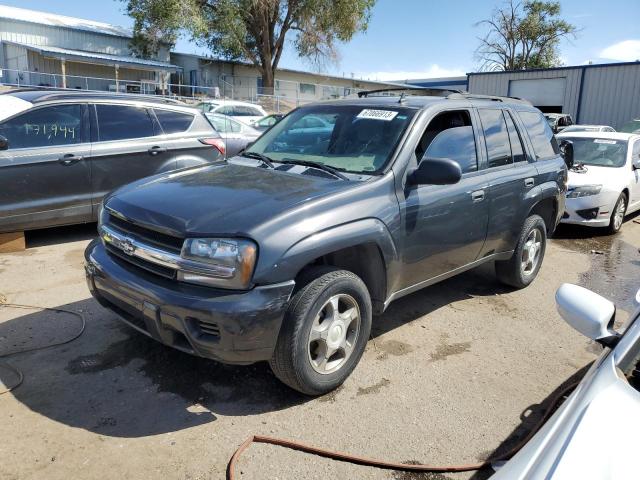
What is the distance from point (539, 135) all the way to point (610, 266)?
245 cm

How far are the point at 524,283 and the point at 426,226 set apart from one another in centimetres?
221

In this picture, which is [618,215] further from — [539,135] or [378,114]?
[378,114]

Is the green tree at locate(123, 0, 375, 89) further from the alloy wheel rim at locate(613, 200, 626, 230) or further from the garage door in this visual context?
the alloy wheel rim at locate(613, 200, 626, 230)

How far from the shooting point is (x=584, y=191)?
8094 millimetres

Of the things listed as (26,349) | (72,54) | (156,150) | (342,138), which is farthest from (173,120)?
(72,54)

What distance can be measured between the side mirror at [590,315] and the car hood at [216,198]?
4.94ft

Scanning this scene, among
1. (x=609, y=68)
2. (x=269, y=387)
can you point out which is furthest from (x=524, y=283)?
(x=609, y=68)

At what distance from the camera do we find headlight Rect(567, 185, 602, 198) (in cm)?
805

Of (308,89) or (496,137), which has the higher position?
(308,89)

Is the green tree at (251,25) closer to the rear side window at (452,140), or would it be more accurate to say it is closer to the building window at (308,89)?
the building window at (308,89)

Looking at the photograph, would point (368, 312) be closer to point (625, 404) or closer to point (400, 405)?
point (400, 405)

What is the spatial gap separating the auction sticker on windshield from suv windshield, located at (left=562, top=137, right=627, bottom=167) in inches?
253

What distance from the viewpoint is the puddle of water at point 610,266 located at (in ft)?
18.6

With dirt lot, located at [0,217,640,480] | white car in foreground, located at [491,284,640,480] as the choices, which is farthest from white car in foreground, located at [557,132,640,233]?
white car in foreground, located at [491,284,640,480]
